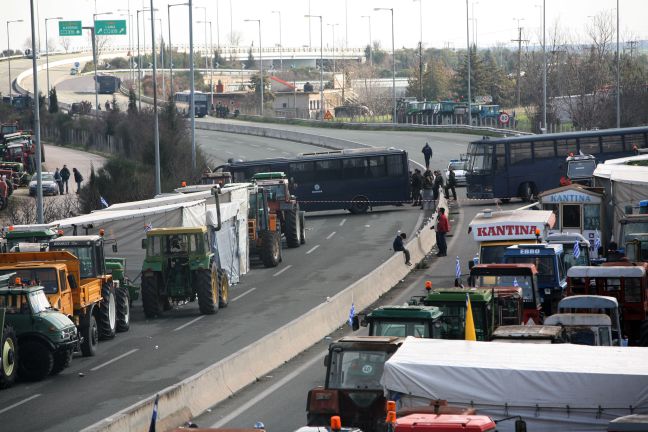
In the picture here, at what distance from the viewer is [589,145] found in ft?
176

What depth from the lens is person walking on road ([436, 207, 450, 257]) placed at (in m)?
39.8

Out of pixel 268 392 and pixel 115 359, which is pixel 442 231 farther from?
pixel 268 392

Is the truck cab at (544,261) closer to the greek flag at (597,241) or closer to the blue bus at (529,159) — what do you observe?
the greek flag at (597,241)

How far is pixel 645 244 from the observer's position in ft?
99.8

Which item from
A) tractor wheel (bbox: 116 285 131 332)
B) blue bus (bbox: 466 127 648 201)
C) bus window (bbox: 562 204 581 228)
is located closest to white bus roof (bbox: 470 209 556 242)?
bus window (bbox: 562 204 581 228)

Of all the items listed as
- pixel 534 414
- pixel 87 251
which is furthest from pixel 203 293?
pixel 534 414

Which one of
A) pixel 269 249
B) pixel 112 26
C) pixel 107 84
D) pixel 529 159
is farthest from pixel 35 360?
pixel 107 84

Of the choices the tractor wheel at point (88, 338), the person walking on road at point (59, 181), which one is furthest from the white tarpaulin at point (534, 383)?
the person walking on road at point (59, 181)

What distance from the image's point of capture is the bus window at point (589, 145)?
53.5 metres

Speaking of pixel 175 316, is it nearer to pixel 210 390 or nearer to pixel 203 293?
pixel 203 293

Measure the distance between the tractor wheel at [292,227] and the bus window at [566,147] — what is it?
14.6m

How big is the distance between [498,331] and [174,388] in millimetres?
5133

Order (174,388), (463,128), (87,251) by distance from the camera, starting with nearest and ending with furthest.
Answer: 1. (174,388)
2. (87,251)
3. (463,128)

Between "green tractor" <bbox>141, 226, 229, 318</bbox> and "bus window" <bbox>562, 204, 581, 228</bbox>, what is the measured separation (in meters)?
11.6
